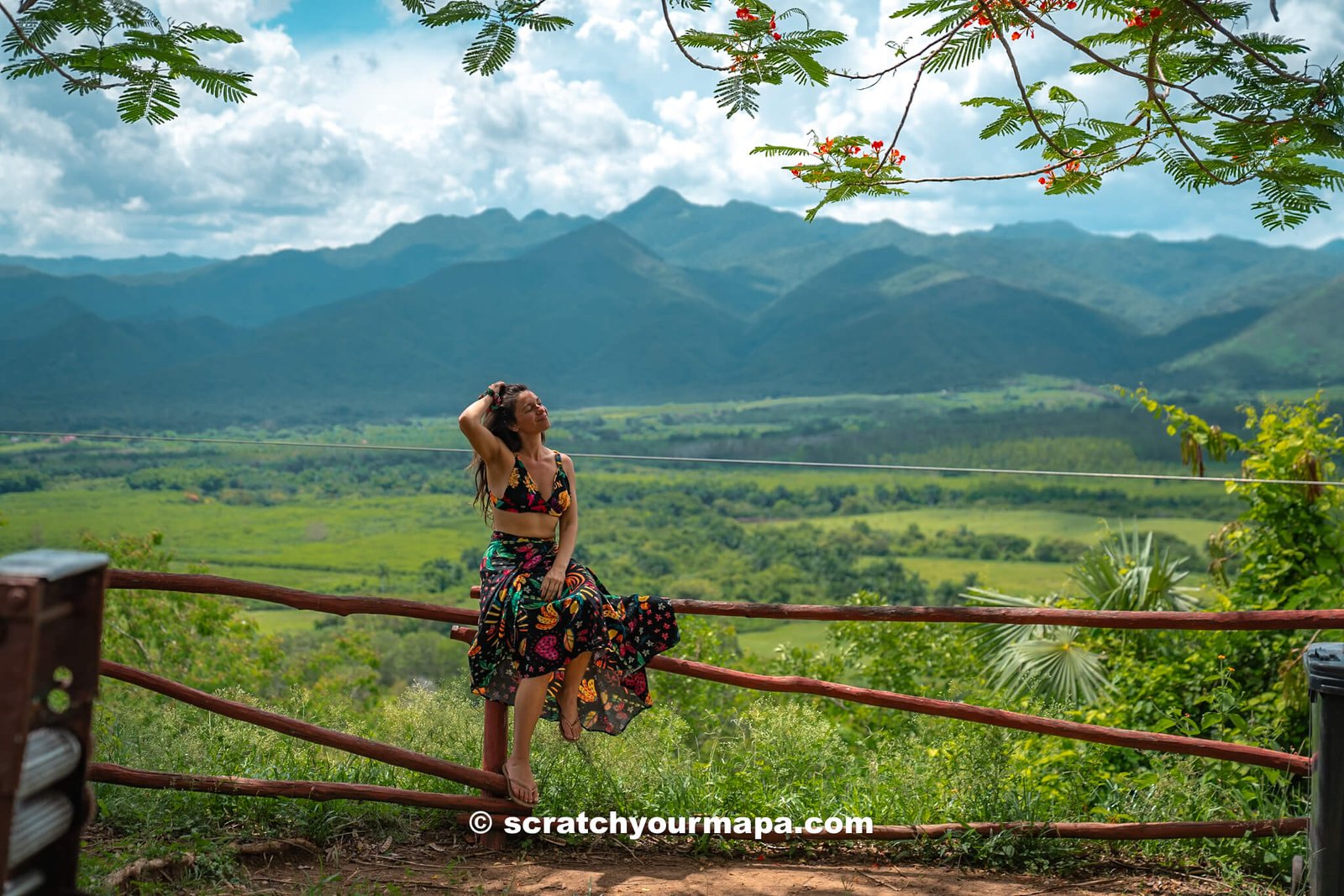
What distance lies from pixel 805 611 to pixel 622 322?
498ft

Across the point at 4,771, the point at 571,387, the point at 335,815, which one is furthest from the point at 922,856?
the point at 571,387

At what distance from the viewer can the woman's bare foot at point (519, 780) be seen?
10.9 feet

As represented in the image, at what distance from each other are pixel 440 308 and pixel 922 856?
510 ft

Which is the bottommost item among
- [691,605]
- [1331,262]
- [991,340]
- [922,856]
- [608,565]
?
[608,565]

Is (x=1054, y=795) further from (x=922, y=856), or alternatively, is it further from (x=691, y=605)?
(x=691, y=605)

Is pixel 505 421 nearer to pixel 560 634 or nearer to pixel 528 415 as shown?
pixel 528 415

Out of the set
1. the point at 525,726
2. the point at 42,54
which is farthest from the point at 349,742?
the point at 42,54

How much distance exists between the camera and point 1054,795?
3.75 meters

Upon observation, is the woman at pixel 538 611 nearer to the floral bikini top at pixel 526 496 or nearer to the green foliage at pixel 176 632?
the floral bikini top at pixel 526 496

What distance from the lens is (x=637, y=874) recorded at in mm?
3180

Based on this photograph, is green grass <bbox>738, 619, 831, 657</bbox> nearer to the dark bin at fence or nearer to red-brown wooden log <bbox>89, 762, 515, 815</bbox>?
A: red-brown wooden log <bbox>89, 762, 515, 815</bbox>

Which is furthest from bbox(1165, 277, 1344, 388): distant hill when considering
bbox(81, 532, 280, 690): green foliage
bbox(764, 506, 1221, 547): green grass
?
bbox(81, 532, 280, 690): green foliage

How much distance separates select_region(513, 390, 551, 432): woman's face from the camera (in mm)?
3328

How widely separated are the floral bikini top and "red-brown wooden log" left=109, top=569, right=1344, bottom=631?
0.38 meters
